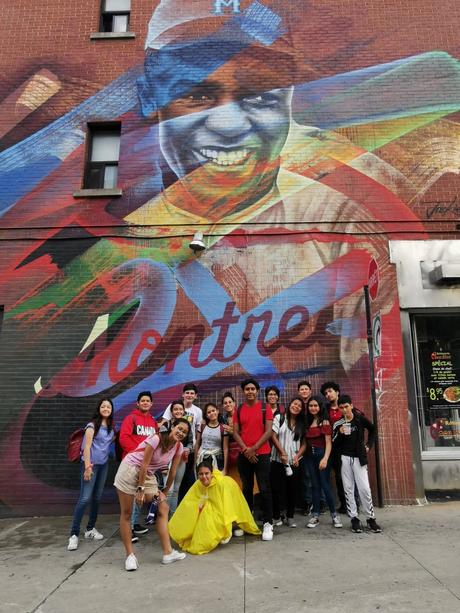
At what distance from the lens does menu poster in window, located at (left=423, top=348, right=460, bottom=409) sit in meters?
7.73

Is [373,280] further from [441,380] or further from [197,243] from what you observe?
[197,243]

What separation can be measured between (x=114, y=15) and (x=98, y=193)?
435 centimetres

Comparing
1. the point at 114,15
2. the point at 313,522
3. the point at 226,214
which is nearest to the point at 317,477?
the point at 313,522

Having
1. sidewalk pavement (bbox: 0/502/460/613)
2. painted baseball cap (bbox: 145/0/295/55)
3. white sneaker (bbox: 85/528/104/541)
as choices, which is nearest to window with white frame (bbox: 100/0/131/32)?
painted baseball cap (bbox: 145/0/295/55)

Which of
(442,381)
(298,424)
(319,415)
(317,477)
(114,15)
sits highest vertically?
(114,15)

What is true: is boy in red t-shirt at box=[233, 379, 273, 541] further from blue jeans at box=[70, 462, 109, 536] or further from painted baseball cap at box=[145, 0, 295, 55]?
painted baseball cap at box=[145, 0, 295, 55]

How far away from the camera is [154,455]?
4812mm

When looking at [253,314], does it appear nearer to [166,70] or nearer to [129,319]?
[129,319]

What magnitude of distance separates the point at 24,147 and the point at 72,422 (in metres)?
5.38

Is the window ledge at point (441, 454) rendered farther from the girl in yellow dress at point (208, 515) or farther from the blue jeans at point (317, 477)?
the girl in yellow dress at point (208, 515)

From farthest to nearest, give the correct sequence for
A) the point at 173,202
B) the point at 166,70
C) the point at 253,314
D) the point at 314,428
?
1. the point at 166,70
2. the point at 173,202
3. the point at 253,314
4. the point at 314,428

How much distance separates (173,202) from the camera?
8.38 metres

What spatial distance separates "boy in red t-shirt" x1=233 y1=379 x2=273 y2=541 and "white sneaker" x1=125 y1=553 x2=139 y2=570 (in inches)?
61.5

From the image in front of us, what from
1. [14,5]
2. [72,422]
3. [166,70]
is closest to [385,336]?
[72,422]
